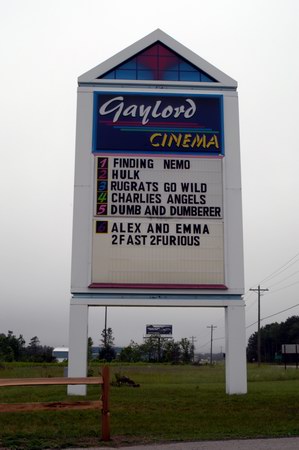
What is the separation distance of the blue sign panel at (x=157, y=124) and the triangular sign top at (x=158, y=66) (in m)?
0.68

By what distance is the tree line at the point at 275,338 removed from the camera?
115312 mm

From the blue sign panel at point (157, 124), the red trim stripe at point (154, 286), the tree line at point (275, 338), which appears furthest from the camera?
the tree line at point (275, 338)

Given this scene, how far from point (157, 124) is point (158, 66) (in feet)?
7.10

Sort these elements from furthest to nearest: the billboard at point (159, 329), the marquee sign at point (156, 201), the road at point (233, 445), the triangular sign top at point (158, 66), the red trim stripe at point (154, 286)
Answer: the billboard at point (159, 329) < the triangular sign top at point (158, 66) < the marquee sign at point (156, 201) < the red trim stripe at point (154, 286) < the road at point (233, 445)

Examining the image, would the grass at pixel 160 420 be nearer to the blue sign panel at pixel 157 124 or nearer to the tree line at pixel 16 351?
the blue sign panel at pixel 157 124

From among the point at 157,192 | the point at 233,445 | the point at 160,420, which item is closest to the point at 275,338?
the point at 157,192

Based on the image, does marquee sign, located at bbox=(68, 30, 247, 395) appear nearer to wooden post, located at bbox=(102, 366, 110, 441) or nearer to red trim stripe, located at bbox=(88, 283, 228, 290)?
red trim stripe, located at bbox=(88, 283, 228, 290)

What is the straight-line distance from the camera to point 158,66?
20.9 m

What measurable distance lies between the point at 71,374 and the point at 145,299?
3.02 m

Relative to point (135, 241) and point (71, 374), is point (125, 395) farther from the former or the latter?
point (135, 241)

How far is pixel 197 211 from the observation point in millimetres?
19516

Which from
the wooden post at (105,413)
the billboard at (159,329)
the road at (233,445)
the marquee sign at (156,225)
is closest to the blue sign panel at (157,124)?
the marquee sign at (156,225)

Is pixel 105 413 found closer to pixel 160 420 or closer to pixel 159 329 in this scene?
pixel 160 420

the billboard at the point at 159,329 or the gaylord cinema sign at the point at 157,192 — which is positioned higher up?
the gaylord cinema sign at the point at 157,192
